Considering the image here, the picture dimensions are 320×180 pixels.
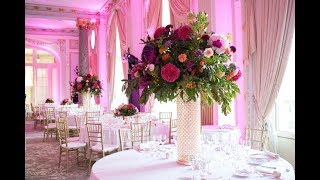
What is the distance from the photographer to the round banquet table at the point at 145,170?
2298mm

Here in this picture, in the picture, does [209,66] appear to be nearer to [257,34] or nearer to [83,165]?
[257,34]

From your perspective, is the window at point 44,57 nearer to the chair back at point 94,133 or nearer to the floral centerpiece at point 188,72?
the chair back at point 94,133

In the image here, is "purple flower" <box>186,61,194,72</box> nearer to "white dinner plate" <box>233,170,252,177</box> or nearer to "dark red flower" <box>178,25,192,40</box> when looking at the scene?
"dark red flower" <box>178,25,192,40</box>

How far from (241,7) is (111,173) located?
439 cm

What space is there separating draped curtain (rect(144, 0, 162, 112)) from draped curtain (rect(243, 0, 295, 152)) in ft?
10.6

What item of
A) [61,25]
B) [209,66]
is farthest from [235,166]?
[61,25]

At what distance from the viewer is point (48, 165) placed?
6367 millimetres

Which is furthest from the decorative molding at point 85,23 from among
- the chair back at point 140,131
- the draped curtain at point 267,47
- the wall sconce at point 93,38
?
the draped curtain at point 267,47

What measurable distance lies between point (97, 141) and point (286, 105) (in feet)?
10.9

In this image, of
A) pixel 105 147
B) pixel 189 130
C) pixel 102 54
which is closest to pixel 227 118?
pixel 105 147

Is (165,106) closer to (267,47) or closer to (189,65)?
(267,47)

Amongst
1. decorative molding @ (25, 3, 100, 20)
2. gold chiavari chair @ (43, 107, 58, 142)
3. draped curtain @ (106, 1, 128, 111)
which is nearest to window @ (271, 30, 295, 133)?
draped curtain @ (106, 1, 128, 111)
